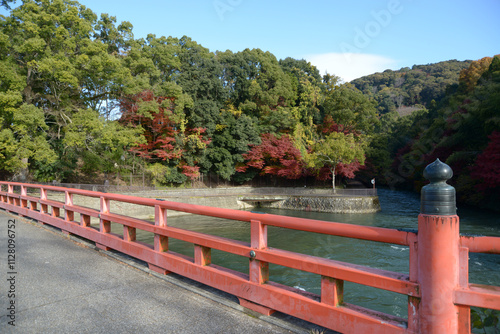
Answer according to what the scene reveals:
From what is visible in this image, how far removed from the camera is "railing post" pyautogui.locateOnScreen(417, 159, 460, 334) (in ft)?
6.15

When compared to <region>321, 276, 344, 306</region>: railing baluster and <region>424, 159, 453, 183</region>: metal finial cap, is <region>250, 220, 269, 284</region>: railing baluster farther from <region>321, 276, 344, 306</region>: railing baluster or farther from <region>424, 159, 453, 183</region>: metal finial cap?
<region>424, 159, 453, 183</region>: metal finial cap

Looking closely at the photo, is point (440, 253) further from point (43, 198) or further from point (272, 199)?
point (272, 199)

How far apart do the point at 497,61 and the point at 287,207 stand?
2181 cm

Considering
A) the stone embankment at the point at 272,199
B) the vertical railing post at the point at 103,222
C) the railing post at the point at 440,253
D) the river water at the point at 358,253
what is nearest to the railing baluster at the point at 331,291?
the railing post at the point at 440,253

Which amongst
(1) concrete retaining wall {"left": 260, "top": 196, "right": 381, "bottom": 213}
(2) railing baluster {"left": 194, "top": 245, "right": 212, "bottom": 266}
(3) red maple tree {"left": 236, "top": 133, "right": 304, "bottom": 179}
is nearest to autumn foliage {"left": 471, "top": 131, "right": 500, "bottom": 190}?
(1) concrete retaining wall {"left": 260, "top": 196, "right": 381, "bottom": 213}

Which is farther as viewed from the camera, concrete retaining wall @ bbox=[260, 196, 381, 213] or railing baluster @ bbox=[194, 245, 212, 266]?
concrete retaining wall @ bbox=[260, 196, 381, 213]

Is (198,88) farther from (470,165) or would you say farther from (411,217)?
(470,165)

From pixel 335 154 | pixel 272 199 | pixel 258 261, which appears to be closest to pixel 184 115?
pixel 272 199

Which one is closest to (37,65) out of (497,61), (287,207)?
(287,207)

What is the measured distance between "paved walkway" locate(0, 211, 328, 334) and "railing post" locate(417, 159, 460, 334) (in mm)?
1010

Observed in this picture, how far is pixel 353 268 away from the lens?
232cm

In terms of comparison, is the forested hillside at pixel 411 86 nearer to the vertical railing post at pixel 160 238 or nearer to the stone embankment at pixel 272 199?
the stone embankment at pixel 272 199

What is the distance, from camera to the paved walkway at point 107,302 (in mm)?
2688

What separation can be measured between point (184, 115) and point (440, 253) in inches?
1087
